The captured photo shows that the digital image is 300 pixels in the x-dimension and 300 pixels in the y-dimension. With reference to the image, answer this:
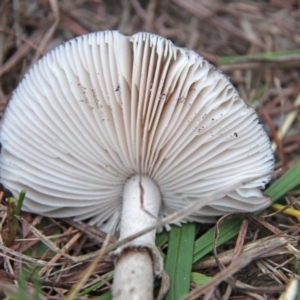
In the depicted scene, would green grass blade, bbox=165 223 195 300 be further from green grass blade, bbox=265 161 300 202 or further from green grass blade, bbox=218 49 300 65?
green grass blade, bbox=218 49 300 65

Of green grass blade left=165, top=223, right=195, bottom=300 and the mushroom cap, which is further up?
the mushroom cap

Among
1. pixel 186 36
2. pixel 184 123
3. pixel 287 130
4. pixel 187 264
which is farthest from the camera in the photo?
pixel 186 36

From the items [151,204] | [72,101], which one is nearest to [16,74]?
[72,101]

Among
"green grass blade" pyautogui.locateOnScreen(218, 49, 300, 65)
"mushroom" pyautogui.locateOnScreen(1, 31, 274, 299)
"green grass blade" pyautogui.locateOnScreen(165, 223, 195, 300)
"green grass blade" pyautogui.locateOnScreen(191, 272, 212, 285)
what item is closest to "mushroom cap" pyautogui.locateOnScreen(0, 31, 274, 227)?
"mushroom" pyautogui.locateOnScreen(1, 31, 274, 299)

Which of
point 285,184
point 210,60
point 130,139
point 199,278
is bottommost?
point 199,278

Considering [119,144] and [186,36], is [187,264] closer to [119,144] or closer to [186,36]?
[119,144]

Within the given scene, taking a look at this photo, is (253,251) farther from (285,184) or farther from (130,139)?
(130,139)

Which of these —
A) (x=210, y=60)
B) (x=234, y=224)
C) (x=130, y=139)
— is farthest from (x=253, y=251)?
(x=210, y=60)
